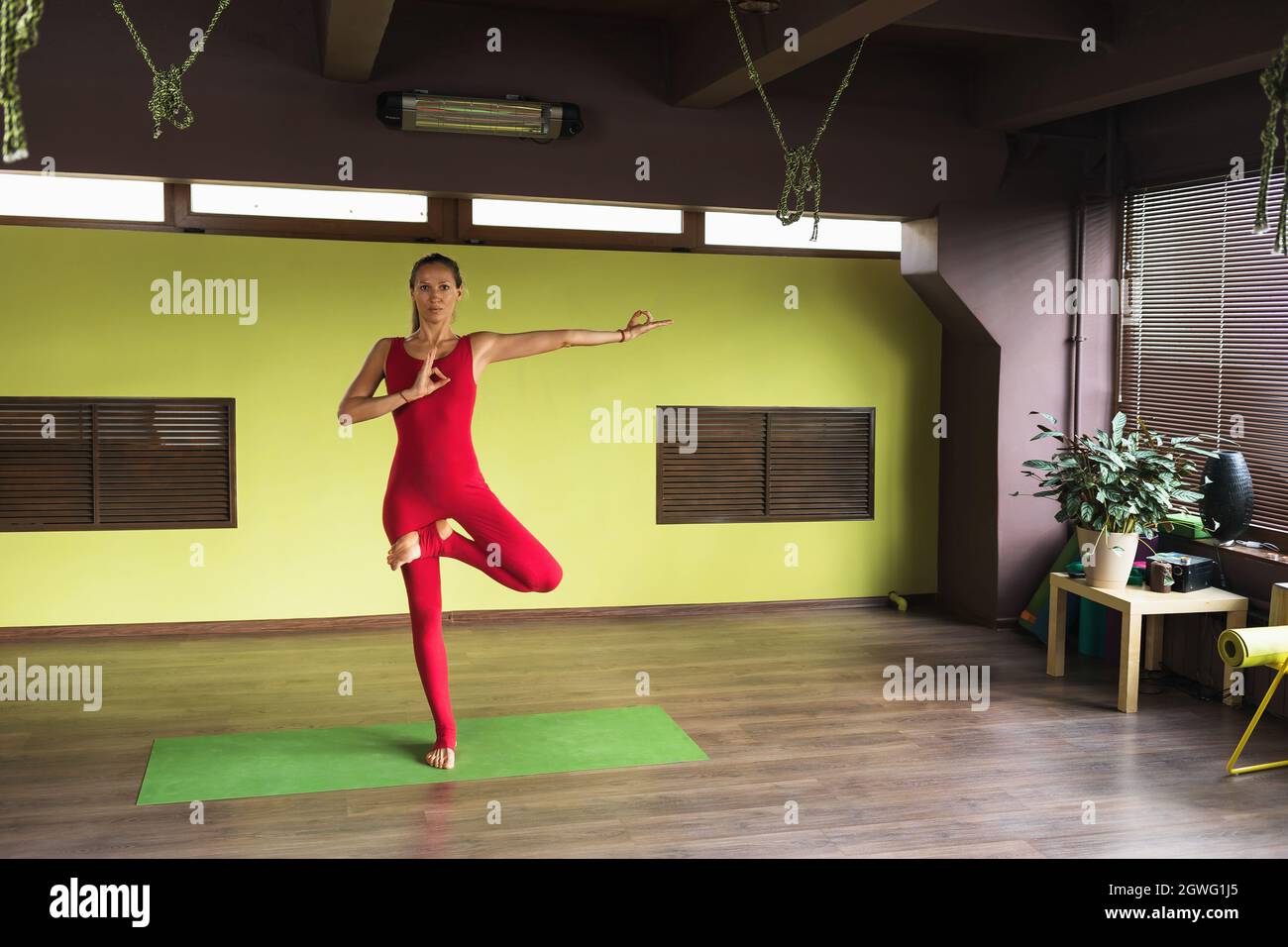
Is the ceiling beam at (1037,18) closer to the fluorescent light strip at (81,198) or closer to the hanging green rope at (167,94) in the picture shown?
the hanging green rope at (167,94)

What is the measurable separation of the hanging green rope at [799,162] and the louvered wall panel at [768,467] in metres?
1.50

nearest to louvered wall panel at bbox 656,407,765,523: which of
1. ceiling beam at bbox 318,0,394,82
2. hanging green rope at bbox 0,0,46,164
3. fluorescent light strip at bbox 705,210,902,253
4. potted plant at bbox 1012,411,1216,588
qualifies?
fluorescent light strip at bbox 705,210,902,253

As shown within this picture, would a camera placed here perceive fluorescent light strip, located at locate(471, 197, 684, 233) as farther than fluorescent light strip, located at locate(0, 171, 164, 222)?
Yes

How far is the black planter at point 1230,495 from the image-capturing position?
5266 mm

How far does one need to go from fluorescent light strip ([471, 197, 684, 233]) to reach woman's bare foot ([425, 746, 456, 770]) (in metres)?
3.19

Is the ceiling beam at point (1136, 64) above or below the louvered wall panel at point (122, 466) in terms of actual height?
above

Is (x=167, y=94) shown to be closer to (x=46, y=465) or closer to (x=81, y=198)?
(x=81, y=198)

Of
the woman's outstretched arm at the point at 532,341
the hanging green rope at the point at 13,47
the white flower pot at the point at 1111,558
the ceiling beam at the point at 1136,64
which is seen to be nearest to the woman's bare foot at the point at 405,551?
the woman's outstretched arm at the point at 532,341

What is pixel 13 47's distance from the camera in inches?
87.4

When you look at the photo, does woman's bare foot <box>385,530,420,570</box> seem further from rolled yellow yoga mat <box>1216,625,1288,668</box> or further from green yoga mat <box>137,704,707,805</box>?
rolled yellow yoga mat <box>1216,625,1288,668</box>

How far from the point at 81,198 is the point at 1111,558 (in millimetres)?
5290

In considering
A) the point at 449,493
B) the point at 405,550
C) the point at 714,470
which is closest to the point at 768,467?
the point at 714,470

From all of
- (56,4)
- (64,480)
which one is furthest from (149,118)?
(64,480)

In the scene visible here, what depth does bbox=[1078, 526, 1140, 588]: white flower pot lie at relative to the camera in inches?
209
